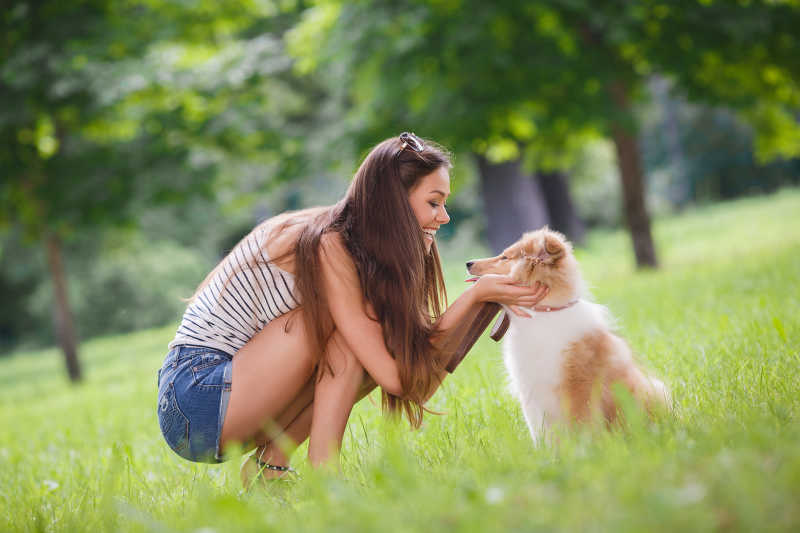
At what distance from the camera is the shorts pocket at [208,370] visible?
270cm

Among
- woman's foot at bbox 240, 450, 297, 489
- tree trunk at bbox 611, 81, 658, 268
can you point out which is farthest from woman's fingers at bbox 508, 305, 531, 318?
tree trunk at bbox 611, 81, 658, 268

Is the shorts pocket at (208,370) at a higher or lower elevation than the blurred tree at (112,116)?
lower

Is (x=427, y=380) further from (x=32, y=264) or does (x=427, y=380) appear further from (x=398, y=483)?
(x=32, y=264)

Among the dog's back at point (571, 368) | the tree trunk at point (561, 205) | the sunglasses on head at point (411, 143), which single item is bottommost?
the tree trunk at point (561, 205)

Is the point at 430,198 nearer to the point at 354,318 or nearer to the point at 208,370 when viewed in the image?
the point at 354,318

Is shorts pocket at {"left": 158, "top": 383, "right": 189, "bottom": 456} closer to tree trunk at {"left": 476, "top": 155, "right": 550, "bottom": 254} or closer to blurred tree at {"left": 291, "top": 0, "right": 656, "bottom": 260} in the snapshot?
blurred tree at {"left": 291, "top": 0, "right": 656, "bottom": 260}

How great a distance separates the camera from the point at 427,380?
2.76 meters

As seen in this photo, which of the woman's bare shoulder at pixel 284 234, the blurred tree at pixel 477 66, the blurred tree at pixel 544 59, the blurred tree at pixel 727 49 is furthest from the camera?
the blurred tree at pixel 477 66

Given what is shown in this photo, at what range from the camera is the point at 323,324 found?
2.74 meters

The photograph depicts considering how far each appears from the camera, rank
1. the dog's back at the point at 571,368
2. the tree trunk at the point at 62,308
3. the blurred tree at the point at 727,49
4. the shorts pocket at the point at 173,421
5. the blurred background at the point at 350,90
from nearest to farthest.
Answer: the dog's back at the point at 571,368, the shorts pocket at the point at 173,421, the blurred tree at the point at 727,49, the blurred background at the point at 350,90, the tree trunk at the point at 62,308

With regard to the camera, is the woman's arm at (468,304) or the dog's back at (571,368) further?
the woman's arm at (468,304)

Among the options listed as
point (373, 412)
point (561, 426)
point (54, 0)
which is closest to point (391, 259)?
point (561, 426)

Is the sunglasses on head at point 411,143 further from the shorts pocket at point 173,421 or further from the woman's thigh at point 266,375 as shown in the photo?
the shorts pocket at point 173,421

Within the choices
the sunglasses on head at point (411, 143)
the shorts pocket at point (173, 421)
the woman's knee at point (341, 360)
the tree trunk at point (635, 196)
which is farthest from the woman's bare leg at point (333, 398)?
the tree trunk at point (635, 196)
